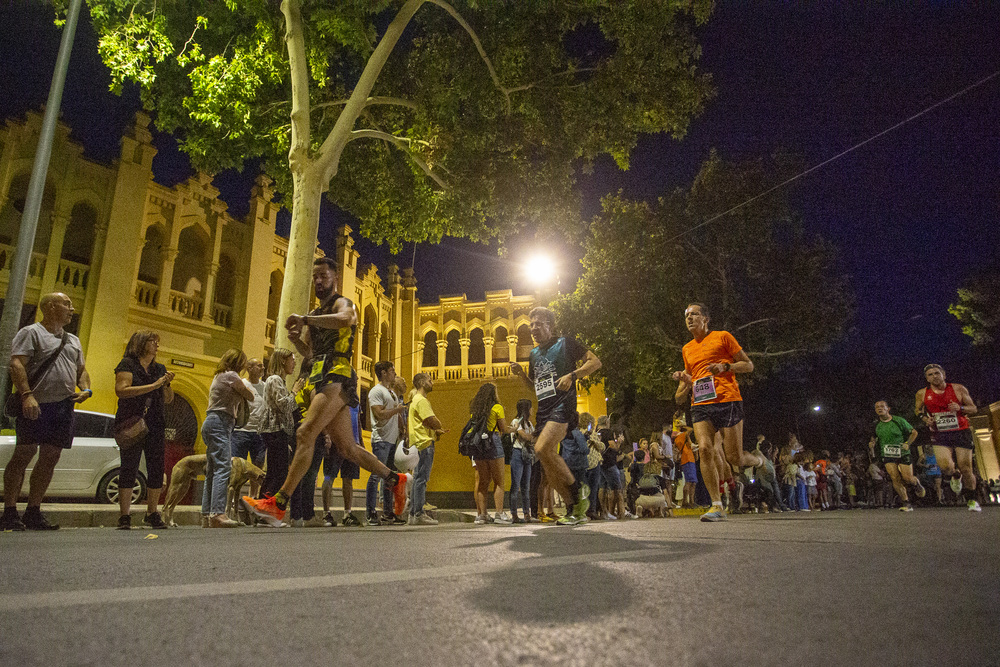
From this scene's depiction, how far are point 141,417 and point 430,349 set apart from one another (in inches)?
1046

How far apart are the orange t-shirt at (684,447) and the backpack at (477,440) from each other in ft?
21.4

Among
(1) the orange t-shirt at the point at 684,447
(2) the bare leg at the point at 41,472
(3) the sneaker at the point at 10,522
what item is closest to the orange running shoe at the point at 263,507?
(2) the bare leg at the point at 41,472

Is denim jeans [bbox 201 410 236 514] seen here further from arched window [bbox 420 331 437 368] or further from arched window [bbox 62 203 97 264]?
arched window [bbox 420 331 437 368]

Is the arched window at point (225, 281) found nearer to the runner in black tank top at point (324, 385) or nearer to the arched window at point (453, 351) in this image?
the arched window at point (453, 351)

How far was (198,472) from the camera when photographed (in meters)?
7.88

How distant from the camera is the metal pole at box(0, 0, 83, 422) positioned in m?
8.08

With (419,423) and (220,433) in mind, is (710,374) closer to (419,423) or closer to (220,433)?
(419,423)

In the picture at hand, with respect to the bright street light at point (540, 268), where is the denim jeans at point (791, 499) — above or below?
below

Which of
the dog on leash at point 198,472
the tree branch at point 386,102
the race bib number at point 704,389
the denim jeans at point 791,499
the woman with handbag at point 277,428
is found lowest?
the denim jeans at point 791,499

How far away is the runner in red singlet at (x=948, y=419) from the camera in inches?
347

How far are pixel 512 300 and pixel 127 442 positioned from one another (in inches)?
1061

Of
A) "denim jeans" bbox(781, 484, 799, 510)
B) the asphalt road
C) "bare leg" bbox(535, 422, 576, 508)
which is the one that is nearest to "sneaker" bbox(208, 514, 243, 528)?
"bare leg" bbox(535, 422, 576, 508)

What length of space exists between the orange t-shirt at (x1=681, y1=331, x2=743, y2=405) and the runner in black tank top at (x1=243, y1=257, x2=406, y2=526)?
11.4ft

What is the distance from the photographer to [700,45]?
12070 mm
